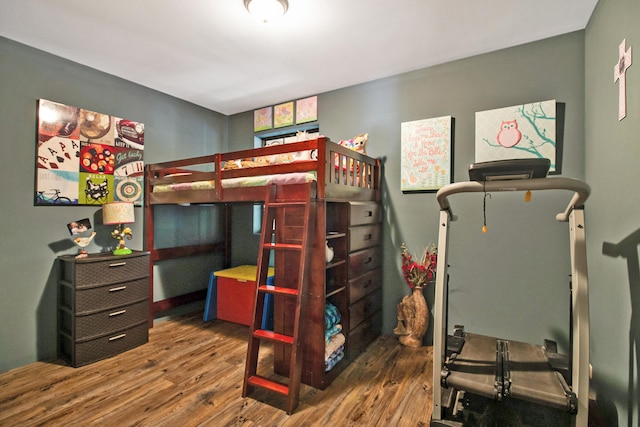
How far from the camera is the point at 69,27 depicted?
2193 mm

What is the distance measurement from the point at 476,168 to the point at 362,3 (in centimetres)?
132

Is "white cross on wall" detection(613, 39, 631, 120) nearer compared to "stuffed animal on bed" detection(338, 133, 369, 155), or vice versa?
"white cross on wall" detection(613, 39, 631, 120)

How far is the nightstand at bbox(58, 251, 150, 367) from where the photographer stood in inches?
93.7

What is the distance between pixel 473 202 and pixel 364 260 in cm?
106

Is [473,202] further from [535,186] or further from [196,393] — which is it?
[196,393]

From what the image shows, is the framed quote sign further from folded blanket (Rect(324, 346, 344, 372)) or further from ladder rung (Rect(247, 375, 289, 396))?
ladder rung (Rect(247, 375, 289, 396))

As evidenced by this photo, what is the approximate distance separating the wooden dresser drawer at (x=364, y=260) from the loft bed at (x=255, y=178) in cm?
46

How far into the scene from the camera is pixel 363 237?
2.65m

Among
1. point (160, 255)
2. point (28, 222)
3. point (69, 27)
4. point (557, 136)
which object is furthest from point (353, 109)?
point (28, 222)

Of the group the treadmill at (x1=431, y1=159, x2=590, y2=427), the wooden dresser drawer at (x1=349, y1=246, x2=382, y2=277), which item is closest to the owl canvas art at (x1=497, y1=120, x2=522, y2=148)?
the treadmill at (x1=431, y1=159, x2=590, y2=427)

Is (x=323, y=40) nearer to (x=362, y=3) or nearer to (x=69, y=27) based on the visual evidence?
(x=362, y=3)

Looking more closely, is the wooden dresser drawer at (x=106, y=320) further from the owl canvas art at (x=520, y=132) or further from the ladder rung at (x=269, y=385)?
the owl canvas art at (x=520, y=132)

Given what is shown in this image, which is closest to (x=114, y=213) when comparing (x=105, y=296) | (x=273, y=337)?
(x=105, y=296)

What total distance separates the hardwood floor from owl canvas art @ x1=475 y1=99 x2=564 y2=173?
5.86 feet
